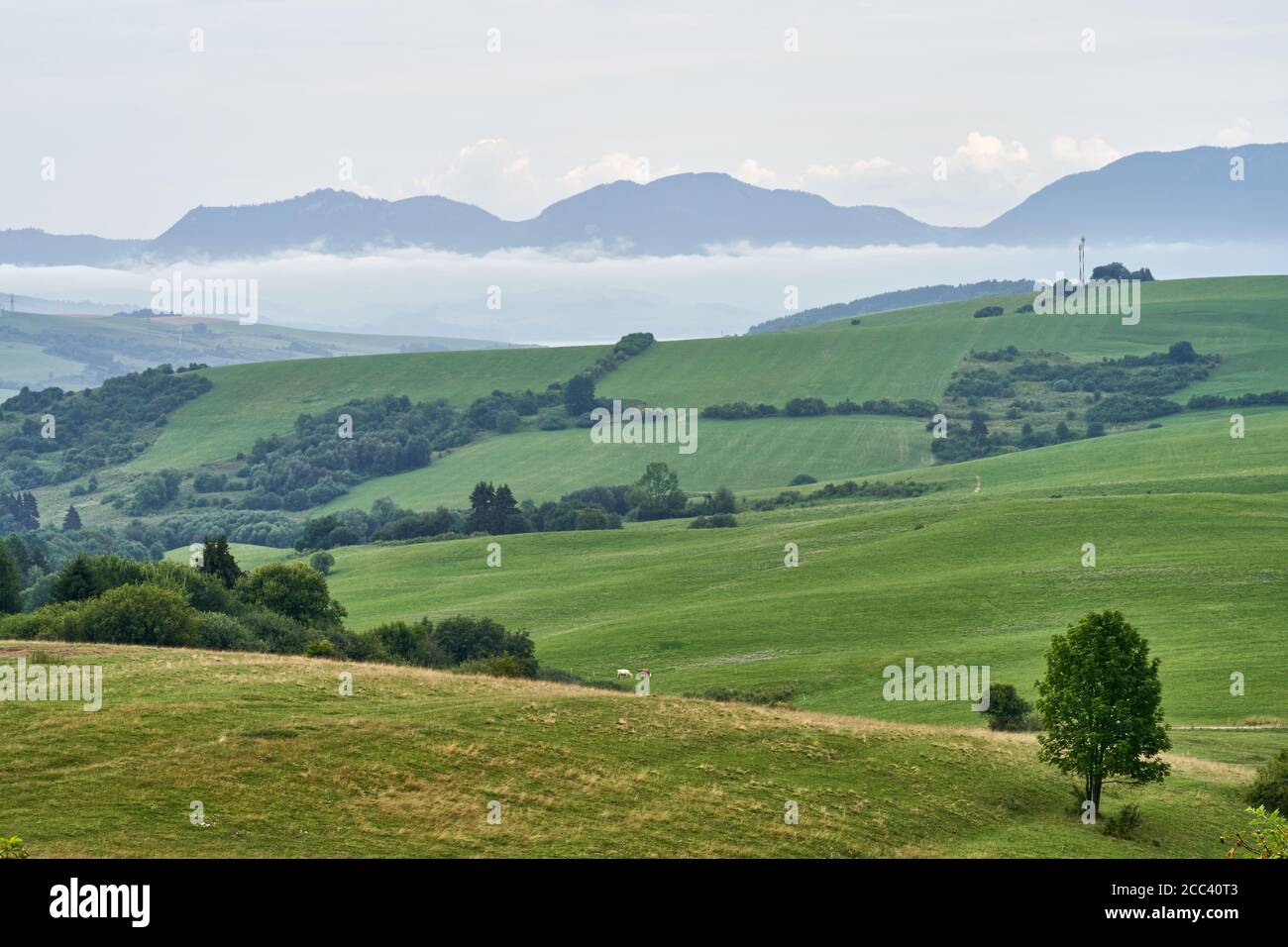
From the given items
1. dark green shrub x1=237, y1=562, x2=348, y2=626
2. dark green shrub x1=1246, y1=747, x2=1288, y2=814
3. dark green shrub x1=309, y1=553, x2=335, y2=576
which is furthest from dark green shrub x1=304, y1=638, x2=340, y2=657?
dark green shrub x1=309, y1=553, x2=335, y2=576

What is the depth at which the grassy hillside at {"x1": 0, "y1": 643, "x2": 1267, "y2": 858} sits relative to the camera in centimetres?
3512

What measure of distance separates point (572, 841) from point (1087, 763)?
19.4 metres

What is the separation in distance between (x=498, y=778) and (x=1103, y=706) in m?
19.9

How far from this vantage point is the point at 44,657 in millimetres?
51062

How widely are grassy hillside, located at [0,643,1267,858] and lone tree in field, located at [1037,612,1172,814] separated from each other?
1670 mm

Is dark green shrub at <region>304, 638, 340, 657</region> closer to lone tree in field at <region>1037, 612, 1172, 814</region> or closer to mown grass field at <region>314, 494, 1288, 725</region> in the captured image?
mown grass field at <region>314, 494, 1288, 725</region>

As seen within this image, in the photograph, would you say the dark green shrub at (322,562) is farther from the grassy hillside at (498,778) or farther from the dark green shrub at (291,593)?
the grassy hillside at (498,778)

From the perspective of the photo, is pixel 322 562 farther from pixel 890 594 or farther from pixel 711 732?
pixel 711 732

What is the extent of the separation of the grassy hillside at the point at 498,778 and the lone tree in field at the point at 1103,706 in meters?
1.67

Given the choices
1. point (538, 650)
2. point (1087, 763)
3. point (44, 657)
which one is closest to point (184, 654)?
point (44, 657)

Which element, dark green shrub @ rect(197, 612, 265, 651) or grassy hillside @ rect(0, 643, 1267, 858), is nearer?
grassy hillside @ rect(0, 643, 1267, 858)

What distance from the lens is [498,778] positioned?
40.9 meters
